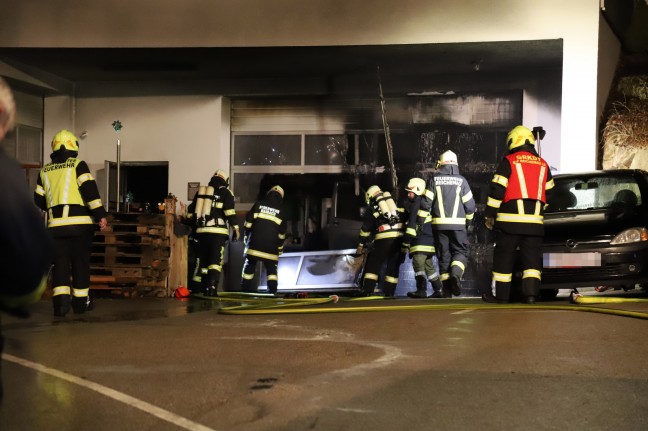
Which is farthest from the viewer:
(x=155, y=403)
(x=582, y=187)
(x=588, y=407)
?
(x=582, y=187)

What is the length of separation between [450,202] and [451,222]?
29cm

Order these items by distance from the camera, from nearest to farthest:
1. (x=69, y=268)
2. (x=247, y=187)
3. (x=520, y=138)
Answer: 1. (x=69, y=268)
2. (x=520, y=138)
3. (x=247, y=187)

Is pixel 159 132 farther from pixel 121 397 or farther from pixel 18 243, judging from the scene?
pixel 18 243

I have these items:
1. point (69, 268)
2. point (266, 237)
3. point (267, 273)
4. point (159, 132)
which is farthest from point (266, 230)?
point (69, 268)

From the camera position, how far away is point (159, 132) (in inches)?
645

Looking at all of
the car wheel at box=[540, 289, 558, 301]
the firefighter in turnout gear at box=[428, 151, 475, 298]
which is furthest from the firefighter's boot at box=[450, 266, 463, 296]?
the car wheel at box=[540, 289, 558, 301]

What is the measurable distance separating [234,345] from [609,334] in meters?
3.06

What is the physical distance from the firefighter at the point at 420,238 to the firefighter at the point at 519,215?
2390 mm

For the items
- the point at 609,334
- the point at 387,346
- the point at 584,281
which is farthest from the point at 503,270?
the point at 387,346

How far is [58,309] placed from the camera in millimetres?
9336

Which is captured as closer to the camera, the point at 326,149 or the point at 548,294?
the point at 548,294

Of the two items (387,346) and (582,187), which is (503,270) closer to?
(582,187)

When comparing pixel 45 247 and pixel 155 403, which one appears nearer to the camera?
pixel 45 247

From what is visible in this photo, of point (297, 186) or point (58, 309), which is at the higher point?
point (297, 186)
